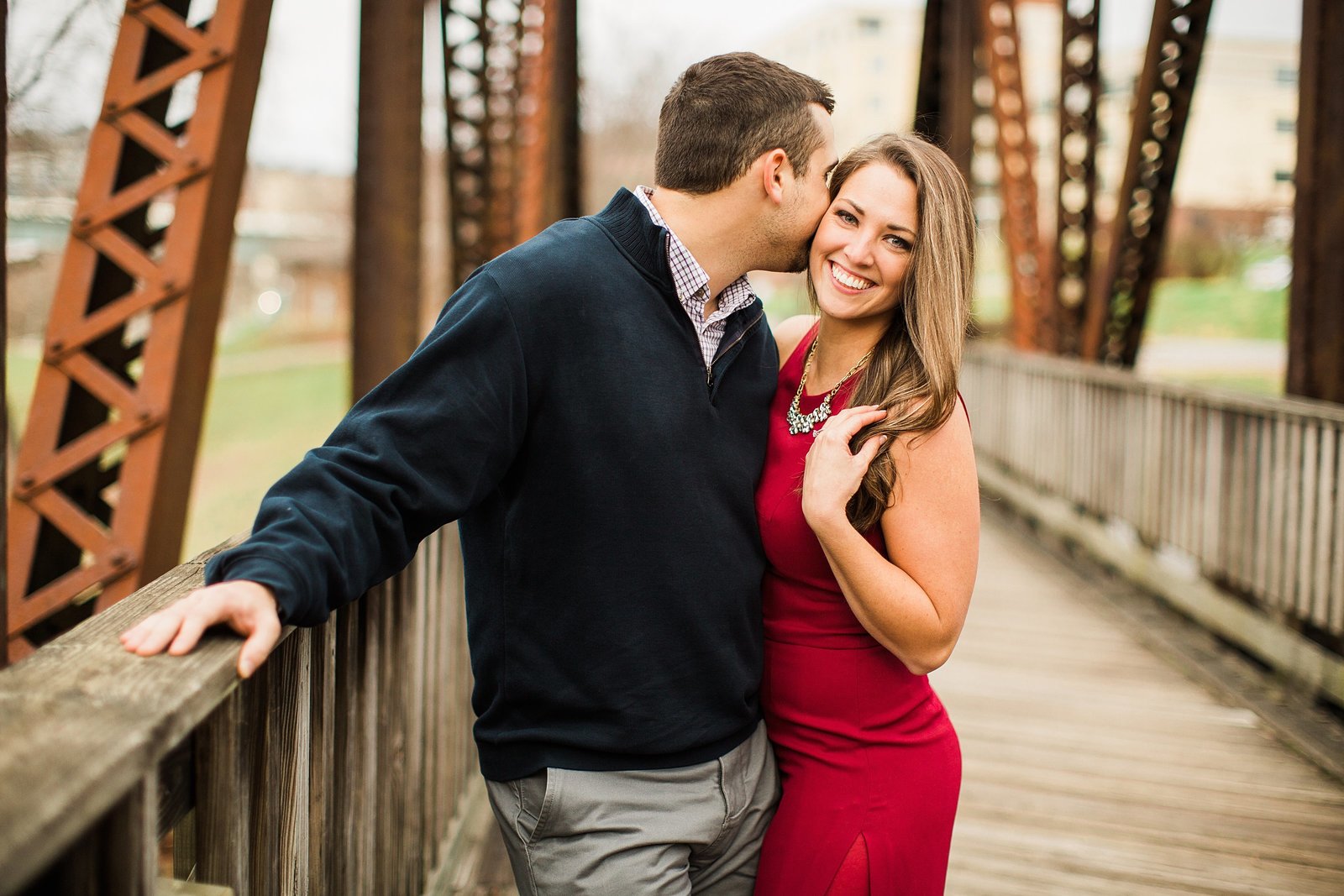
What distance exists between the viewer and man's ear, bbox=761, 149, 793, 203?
1.99 meters

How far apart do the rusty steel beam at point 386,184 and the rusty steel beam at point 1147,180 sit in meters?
4.29

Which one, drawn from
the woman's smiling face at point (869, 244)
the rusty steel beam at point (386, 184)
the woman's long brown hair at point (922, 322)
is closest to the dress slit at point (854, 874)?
the woman's long brown hair at point (922, 322)

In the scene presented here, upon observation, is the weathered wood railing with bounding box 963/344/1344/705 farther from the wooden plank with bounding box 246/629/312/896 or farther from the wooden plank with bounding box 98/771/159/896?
the wooden plank with bounding box 98/771/159/896

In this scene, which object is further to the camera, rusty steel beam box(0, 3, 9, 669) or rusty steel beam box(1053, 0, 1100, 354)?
rusty steel beam box(1053, 0, 1100, 354)

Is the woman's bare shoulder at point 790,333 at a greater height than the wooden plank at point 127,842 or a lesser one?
greater

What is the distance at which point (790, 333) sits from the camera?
8.20 ft

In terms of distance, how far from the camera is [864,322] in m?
2.16

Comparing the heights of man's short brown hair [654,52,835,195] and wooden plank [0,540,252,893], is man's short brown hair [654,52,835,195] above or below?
above

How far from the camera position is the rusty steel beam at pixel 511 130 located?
7.24 meters

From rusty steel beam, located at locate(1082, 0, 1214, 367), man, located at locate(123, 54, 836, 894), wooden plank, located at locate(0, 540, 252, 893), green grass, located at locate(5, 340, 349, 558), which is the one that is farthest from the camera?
green grass, located at locate(5, 340, 349, 558)

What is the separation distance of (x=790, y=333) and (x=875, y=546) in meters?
0.67

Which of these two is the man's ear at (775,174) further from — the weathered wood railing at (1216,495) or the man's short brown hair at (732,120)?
the weathered wood railing at (1216,495)

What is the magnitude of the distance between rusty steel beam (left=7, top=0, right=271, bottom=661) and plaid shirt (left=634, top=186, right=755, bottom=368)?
132 centimetres

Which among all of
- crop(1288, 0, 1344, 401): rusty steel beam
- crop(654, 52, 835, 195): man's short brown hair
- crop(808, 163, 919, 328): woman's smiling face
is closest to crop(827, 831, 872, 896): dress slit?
crop(808, 163, 919, 328): woman's smiling face
